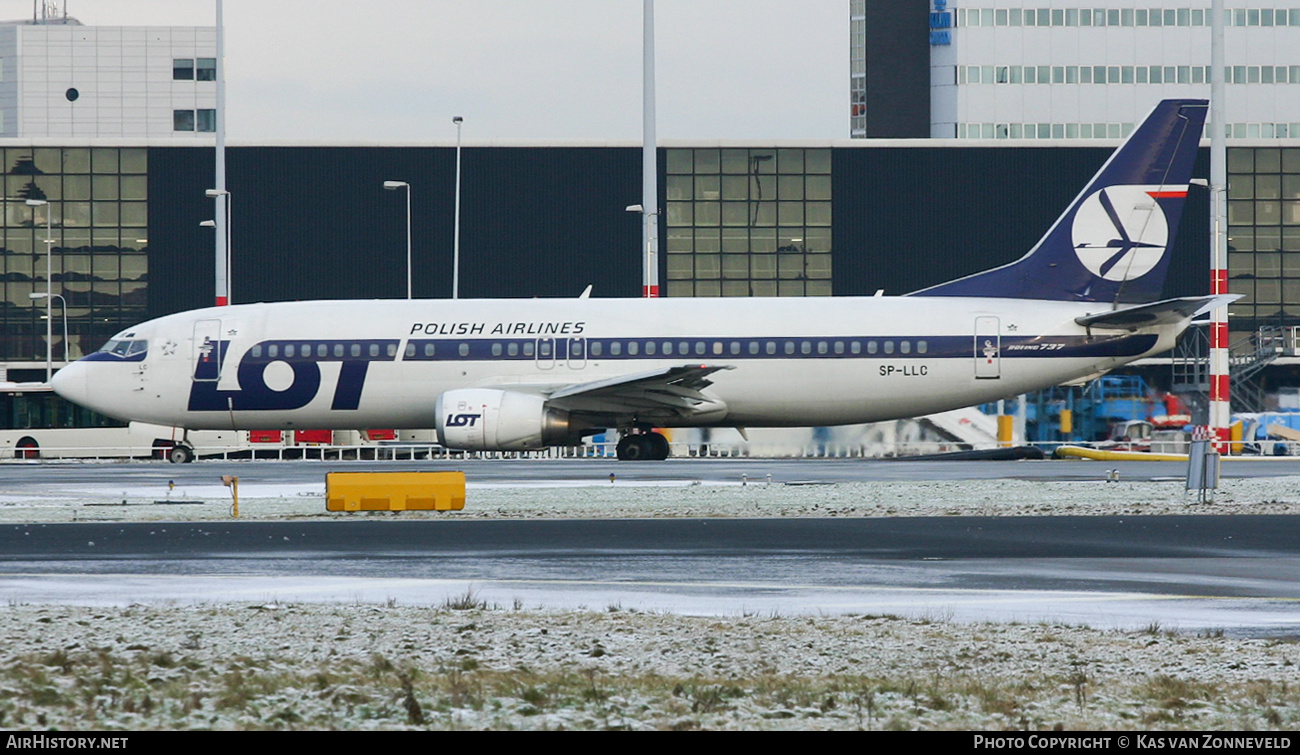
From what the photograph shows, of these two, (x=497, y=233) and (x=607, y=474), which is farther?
(x=497, y=233)

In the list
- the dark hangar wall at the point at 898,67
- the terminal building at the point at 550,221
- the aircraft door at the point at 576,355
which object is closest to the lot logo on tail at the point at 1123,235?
the aircraft door at the point at 576,355

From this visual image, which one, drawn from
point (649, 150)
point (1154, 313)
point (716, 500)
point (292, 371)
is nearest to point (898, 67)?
point (649, 150)

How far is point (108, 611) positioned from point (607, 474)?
20602 millimetres

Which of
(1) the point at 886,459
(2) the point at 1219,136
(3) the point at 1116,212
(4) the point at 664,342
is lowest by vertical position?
(1) the point at 886,459

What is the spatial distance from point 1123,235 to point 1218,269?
745 centimetres

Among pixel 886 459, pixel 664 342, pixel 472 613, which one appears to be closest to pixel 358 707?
pixel 472 613

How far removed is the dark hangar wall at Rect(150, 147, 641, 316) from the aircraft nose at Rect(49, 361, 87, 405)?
128 feet

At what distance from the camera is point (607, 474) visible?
32.7 metres

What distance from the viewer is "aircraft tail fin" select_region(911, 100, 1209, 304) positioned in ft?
120

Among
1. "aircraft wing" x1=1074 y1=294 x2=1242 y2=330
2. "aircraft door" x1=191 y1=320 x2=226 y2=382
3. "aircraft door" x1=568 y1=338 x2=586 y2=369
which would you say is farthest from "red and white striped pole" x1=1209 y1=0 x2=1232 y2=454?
"aircraft door" x1=191 y1=320 x2=226 y2=382

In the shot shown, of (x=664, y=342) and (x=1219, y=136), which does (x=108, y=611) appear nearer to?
(x=664, y=342)

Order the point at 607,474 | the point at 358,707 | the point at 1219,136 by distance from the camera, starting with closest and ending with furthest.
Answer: the point at 358,707, the point at 607,474, the point at 1219,136

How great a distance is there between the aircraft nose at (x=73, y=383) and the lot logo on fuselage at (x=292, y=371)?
312 centimetres
